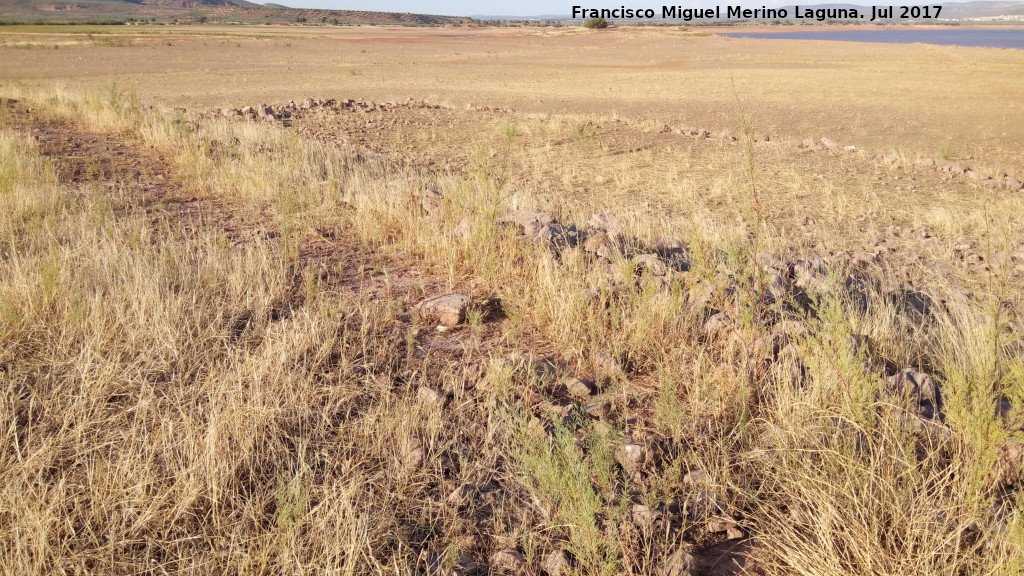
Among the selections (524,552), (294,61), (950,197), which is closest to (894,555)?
(524,552)

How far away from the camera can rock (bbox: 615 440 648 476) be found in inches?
117

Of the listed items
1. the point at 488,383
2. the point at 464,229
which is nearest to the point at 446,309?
the point at 488,383

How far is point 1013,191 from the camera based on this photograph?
32.1 feet

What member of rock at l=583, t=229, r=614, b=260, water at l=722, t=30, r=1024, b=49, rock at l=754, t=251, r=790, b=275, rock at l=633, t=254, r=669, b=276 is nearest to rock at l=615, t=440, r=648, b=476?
rock at l=633, t=254, r=669, b=276

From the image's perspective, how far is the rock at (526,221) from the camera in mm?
6070

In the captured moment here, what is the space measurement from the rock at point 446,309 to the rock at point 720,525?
2.36 m

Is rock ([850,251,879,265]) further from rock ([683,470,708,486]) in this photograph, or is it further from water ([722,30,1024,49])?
water ([722,30,1024,49])

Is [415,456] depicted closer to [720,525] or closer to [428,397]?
[428,397]

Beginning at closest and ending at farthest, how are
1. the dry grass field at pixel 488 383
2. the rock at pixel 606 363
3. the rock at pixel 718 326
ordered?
the dry grass field at pixel 488 383 → the rock at pixel 606 363 → the rock at pixel 718 326

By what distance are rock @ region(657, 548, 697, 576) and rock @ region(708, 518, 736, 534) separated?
0.24m

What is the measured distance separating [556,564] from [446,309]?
8.04 ft

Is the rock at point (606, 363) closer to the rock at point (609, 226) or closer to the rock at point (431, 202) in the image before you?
the rock at point (609, 226)

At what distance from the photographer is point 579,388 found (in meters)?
3.69

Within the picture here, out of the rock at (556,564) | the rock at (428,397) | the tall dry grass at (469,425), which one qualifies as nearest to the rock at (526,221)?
the tall dry grass at (469,425)
